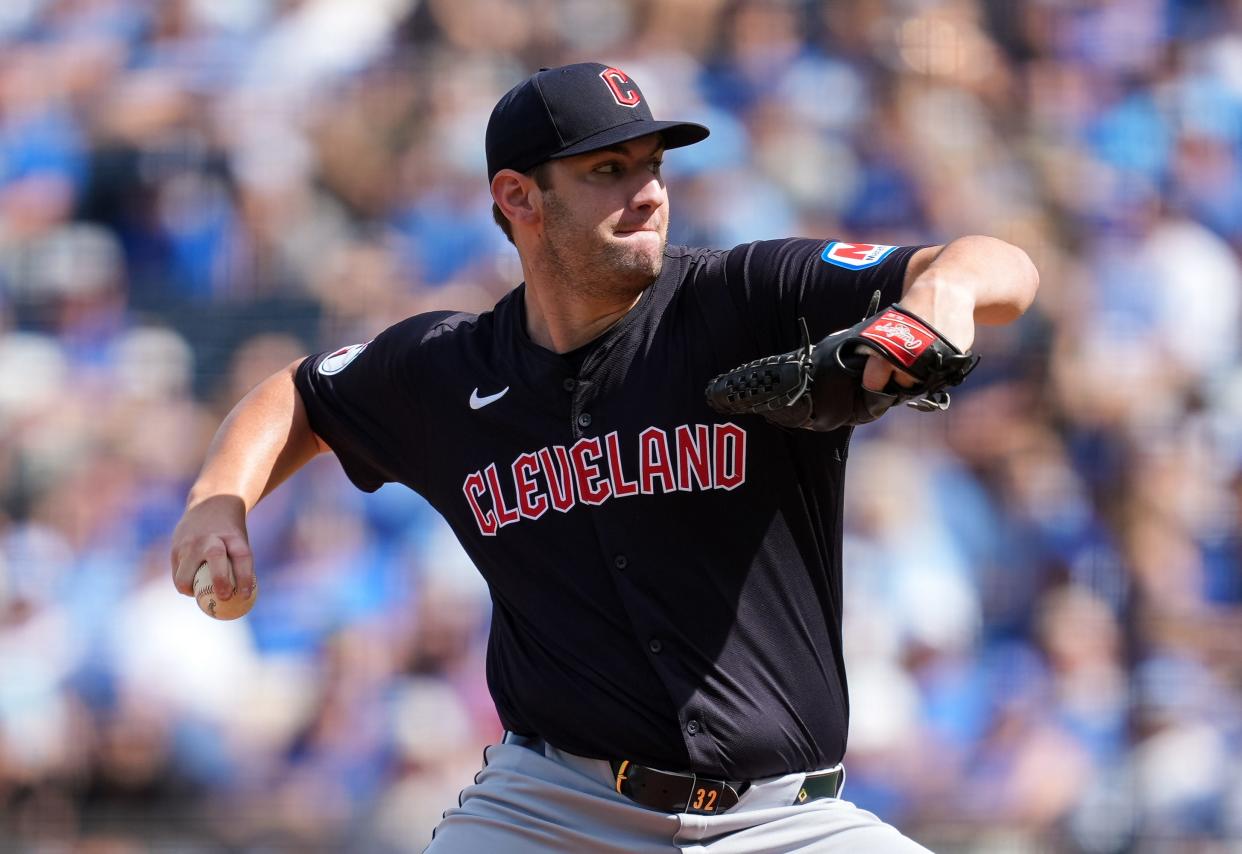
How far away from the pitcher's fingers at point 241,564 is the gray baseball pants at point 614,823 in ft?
2.04

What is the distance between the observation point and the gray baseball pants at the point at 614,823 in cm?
290

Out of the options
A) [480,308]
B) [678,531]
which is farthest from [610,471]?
[480,308]

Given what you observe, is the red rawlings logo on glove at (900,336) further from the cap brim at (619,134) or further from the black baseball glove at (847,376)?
the cap brim at (619,134)

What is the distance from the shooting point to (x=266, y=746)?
6109 millimetres

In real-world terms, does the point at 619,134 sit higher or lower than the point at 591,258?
higher

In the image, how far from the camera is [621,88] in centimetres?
321

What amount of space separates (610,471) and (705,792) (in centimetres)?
63

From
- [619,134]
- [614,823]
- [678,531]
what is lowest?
[614,823]

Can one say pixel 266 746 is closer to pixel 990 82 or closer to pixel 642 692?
pixel 642 692

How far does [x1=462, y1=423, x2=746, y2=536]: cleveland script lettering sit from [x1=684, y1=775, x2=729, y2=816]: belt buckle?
544 millimetres

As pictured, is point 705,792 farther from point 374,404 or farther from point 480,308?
point 480,308

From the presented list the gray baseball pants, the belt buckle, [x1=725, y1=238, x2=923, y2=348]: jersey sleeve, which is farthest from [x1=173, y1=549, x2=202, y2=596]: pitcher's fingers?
[x1=725, y1=238, x2=923, y2=348]: jersey sleeve

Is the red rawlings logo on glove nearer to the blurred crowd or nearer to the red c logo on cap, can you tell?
the red c logo on cap

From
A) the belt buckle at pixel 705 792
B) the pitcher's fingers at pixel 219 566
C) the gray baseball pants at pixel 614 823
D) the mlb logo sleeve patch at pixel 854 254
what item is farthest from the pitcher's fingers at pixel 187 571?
the mlb logo sleeve patch at pixel 854 254
